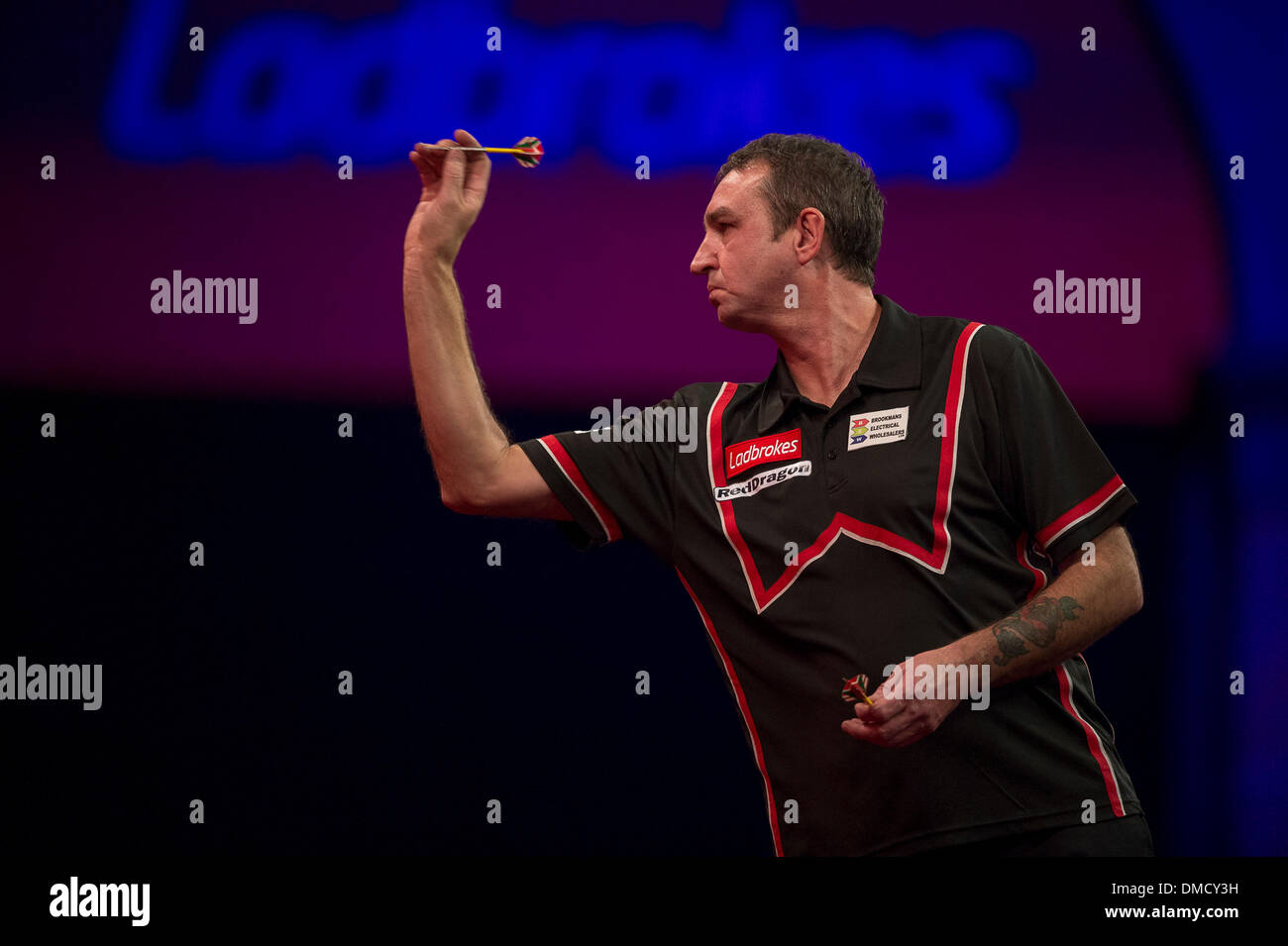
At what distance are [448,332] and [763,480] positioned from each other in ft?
1.95

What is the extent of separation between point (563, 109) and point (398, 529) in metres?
1.23

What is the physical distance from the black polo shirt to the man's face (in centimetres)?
19

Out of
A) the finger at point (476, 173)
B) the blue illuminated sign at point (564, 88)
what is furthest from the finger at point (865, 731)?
the blue illuminated sign at point (564, 88)

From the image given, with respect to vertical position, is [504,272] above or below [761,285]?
above

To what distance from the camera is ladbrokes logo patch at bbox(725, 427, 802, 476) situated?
2197mm

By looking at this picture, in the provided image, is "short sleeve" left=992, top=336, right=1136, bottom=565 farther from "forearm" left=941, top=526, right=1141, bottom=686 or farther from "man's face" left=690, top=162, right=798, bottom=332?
"man's face" left=690, top=162, right=798, bottom=332

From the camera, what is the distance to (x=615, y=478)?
7.52ft

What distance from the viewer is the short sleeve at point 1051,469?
6.64ft

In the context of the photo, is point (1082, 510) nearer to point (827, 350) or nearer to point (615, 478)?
point (827, 350)

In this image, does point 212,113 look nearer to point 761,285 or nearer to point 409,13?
point 409,13

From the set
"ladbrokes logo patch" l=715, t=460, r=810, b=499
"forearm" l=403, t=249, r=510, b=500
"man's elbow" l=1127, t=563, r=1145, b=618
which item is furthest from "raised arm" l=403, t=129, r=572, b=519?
"man's elbow" l=1127, t=563, r=1145, b=618

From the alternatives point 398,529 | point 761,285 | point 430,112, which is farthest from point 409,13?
point 761,285

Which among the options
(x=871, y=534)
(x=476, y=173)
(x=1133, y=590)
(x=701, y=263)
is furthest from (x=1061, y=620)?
(x=476, y=173)

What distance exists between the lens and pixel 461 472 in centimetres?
217
